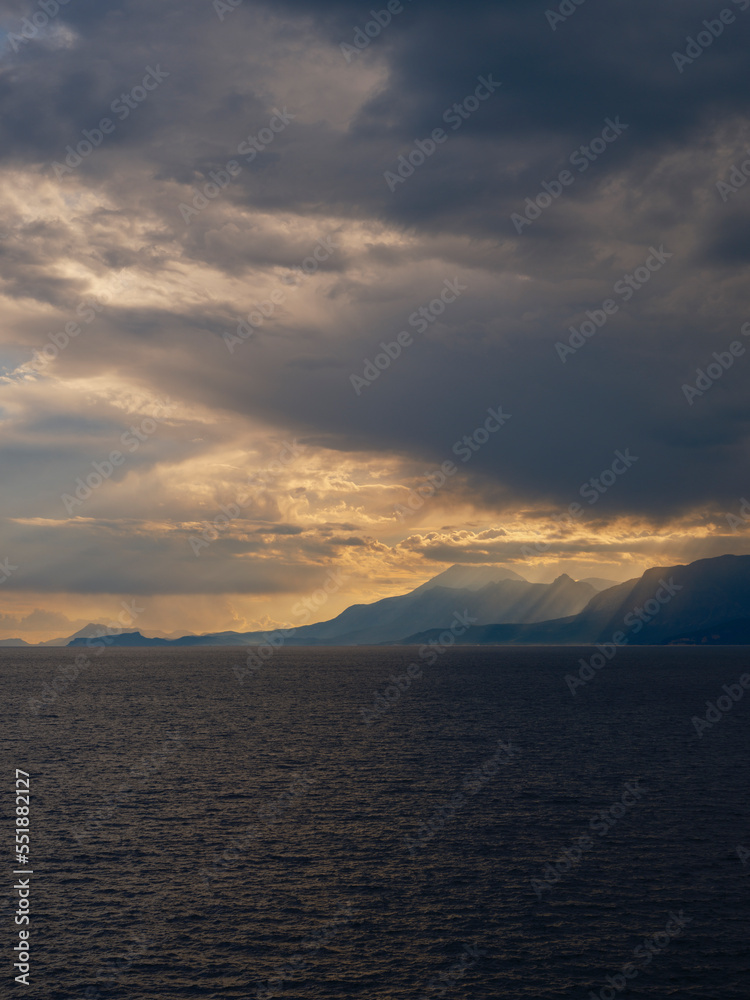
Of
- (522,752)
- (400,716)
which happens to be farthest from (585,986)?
(400,716)

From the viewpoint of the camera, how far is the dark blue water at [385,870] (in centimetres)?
3719

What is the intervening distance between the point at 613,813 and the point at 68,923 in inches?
1823

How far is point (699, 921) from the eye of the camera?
42656mm

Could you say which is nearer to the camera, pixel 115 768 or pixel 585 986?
pixel 585 986

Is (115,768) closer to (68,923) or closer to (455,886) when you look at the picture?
(68,923)

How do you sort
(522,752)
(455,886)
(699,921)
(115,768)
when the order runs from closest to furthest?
(699,921) < (455,886) < (115,768) < (522,752)

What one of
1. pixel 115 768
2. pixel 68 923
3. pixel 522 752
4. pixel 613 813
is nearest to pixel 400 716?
pixel 522 752

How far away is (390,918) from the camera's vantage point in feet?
143

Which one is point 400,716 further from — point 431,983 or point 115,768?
point 431,983

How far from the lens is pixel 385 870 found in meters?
51.4

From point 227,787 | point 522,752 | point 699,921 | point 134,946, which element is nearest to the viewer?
point 134,946

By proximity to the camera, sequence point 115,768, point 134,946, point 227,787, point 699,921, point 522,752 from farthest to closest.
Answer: point 522,752, point 115,768, point 227,787, point 699,921, point 134,946

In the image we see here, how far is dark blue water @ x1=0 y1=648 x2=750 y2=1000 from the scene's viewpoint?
3719cm

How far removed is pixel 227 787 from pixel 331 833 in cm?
2054
